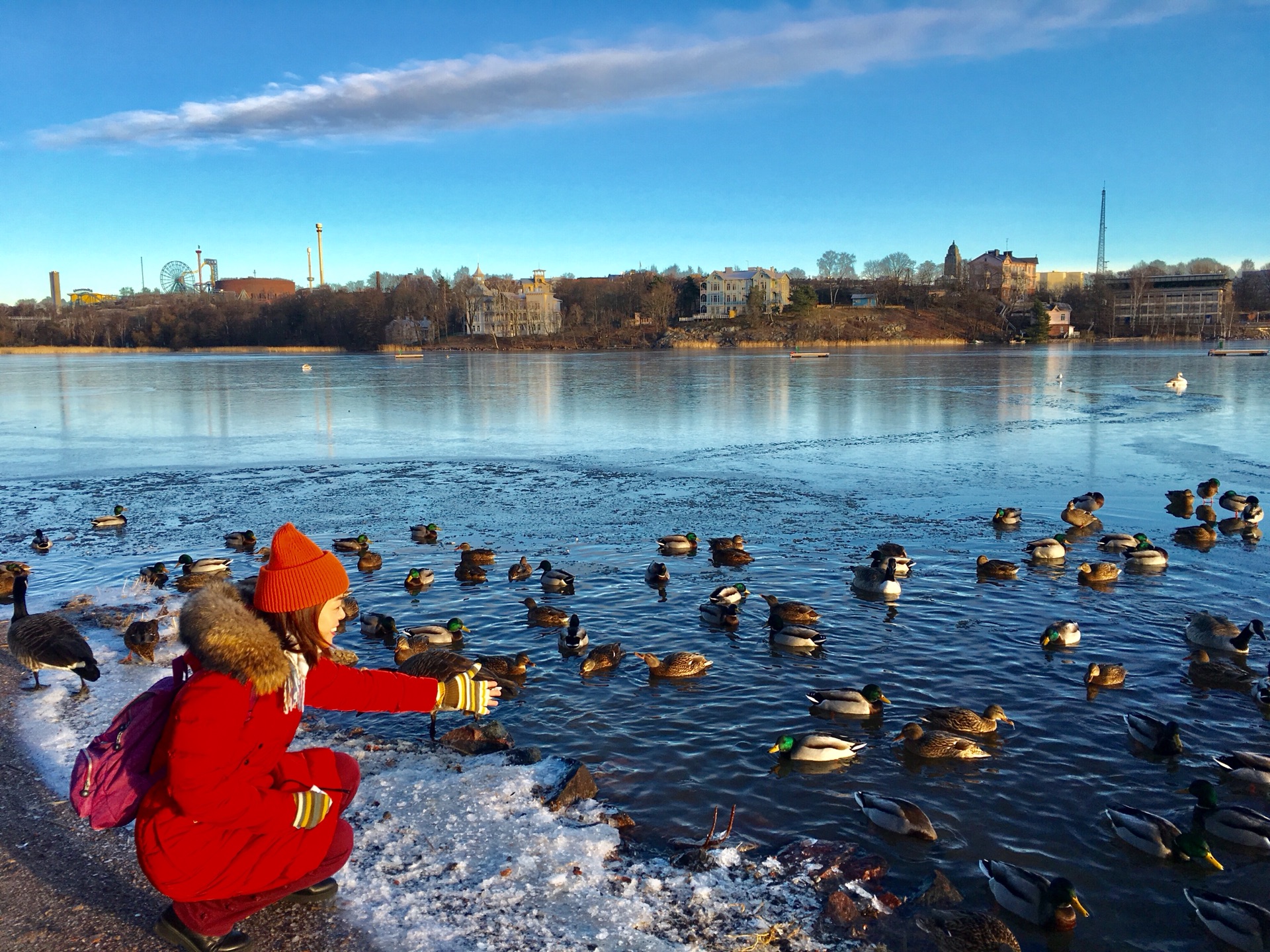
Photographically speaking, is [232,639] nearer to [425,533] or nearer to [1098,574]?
[425,533]

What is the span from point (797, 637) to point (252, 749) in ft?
23.1

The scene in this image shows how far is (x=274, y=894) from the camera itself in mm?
4488

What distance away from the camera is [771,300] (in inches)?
5822

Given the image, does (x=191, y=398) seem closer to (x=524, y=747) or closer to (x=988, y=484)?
(x=988, y=484)

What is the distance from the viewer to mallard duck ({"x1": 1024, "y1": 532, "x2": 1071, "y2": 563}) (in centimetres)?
1345

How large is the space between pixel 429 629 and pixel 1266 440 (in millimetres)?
27219

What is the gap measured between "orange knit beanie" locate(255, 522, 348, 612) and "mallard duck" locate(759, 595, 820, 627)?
24.2ft

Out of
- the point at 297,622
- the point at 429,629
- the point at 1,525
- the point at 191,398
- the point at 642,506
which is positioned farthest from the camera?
the point at 191,398

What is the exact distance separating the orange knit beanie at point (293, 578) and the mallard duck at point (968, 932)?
414cm

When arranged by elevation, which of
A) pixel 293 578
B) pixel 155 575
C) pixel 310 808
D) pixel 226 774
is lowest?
pixel 155 575

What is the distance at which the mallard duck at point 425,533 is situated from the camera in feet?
49.4

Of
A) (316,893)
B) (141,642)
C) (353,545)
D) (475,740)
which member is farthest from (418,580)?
(316,893)

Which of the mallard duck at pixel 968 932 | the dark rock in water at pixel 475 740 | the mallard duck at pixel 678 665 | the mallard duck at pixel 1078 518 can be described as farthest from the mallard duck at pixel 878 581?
the mallard duck at pixel 968 932

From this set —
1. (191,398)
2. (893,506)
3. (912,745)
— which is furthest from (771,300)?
(912,745)
